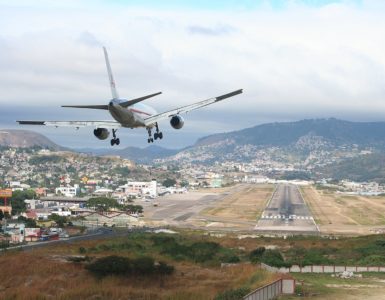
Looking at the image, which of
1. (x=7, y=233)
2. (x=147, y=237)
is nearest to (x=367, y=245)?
(x=147, y=237)

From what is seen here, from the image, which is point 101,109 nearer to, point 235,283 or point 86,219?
point 235,283

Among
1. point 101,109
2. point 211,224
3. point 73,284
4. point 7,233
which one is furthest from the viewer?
point 211,224

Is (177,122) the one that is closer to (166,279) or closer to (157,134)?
(157,134)

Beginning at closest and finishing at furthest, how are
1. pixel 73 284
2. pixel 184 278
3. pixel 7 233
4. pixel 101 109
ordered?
1. pixel 101 109
2. pixel 73 284
3. pixel 184 278
4. pixel 7 233

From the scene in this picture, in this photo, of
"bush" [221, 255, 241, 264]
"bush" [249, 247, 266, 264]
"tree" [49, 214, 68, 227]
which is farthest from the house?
"bush" [221, 255, 241, 264]

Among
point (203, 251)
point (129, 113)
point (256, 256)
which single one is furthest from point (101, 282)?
point (203, 251)

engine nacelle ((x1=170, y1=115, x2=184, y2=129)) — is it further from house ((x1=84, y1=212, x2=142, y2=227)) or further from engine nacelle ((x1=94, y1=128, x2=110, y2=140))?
house ((x1=84, y1=212, x2=142, y2=227))

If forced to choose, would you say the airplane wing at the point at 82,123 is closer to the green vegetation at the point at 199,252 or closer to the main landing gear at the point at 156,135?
the main landing gear at the point at 156,135
